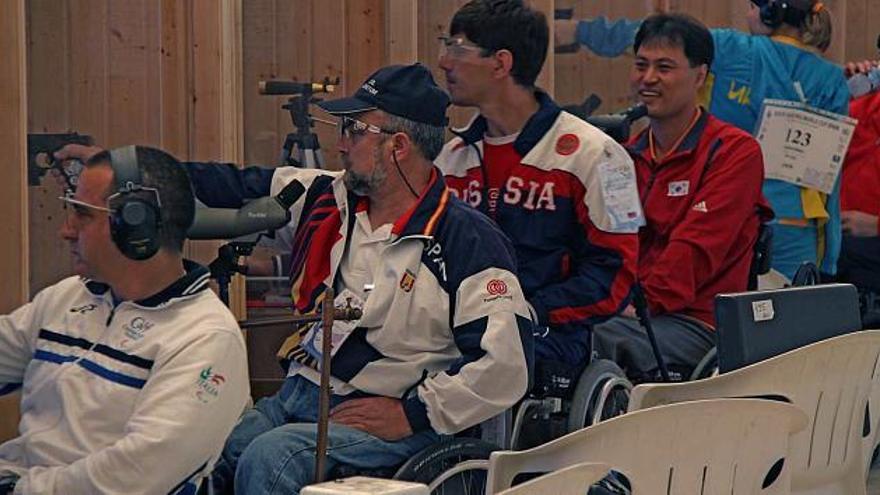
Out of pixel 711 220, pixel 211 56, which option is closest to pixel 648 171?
pixel 711 220

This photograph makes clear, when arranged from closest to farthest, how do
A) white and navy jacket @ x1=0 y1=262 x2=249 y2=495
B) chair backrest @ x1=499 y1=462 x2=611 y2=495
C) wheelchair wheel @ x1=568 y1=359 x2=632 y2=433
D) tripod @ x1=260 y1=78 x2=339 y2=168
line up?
chair backrest @ x1=499 y1=462 x2=611 y2=495 < white and navy jacket @ x1=0 y1=262 x2=249 y2=495 < wheelchair wheel @ x1=568 y1=359 x2=632 y2=433 < tripod @ x1=260 y1=78 x2=339 y2=168

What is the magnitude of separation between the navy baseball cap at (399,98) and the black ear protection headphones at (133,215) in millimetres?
843

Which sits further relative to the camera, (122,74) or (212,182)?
(122,74)

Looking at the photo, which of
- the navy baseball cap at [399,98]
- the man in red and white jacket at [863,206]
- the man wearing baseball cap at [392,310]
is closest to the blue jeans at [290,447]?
the man wearing baseball cap at [392,310]

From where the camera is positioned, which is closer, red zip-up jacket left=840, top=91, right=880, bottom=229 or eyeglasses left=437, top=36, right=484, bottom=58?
eyeglasses left=437, top=36, right=484, bottom=58

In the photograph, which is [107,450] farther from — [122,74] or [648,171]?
[648,171]

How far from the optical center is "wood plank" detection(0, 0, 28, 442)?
3.83 metres

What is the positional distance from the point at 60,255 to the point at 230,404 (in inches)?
70.9

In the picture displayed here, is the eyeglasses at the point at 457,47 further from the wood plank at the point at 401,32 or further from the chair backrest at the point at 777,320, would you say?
the wood plank at the point at 401,32

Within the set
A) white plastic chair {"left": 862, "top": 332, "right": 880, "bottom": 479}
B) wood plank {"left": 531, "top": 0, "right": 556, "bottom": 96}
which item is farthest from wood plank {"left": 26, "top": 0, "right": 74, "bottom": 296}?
wood plank {"left": 531, "top": 0, "right": 556, "bottom": 96}

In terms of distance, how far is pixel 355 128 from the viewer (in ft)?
12.7

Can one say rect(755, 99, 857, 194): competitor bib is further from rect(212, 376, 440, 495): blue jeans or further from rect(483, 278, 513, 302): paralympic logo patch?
rect(212, 376, 440, 495): blue jeans

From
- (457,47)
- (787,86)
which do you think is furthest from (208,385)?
(787,86)

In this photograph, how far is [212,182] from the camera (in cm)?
412
